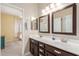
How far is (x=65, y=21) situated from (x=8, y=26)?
1.20m

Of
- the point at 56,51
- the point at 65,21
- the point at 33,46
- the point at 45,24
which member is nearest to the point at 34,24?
the point at 45,24

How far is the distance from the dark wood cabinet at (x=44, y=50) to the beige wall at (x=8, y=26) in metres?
0.47

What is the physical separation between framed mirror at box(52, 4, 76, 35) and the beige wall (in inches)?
35.6

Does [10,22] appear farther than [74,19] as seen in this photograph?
Yes

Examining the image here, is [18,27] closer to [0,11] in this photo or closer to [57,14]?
[0,11]

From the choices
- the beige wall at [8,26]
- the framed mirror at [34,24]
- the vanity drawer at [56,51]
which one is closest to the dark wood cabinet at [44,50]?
the vanity drawer at [56,51]

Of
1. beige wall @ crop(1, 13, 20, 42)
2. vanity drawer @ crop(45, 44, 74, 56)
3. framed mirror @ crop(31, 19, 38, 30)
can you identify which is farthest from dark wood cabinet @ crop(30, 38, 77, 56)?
beige wall @ crop(1, 13, 20, 42)

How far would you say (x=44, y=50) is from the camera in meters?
1.89

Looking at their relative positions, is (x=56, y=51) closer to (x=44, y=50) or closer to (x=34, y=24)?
(x=44, y=50)

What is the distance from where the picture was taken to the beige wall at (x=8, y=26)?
1.85 m

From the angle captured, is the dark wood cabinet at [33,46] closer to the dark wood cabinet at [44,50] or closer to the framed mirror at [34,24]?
the dark wood cabinet at [44,50]

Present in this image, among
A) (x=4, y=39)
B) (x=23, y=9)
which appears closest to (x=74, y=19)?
(x=23, y=9)

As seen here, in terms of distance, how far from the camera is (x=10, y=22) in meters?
1.91

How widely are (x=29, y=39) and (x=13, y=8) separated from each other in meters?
0.74
